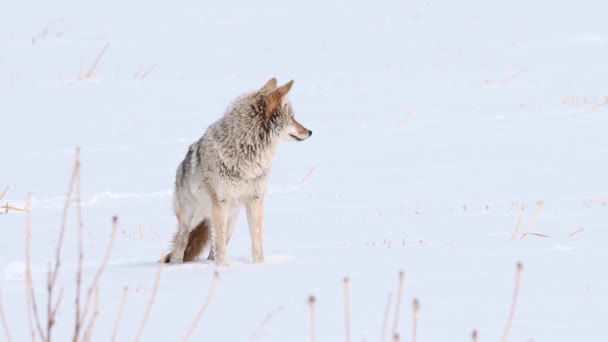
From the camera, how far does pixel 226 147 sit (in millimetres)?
7602

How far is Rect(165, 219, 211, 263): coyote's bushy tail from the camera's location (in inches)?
319

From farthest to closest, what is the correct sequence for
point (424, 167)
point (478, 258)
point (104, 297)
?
point (424, 167) < point (478, 258) < point (104, 297)

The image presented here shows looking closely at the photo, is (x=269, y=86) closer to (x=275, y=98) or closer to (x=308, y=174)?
(x=275, y=98)

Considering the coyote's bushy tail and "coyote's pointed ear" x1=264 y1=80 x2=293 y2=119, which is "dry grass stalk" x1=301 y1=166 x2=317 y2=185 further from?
"coyote's pointed ear" x1=264 y1=80 x2=293 y2=119

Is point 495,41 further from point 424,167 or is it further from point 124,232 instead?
point 124,232

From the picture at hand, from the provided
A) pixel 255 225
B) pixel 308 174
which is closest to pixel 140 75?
pixel 308 174

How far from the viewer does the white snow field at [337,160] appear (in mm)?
5141

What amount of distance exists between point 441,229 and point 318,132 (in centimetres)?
770

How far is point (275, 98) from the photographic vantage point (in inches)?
305

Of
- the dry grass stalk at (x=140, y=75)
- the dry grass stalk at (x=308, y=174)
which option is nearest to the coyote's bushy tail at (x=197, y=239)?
the dry grass stalk at (x=308, y=174)

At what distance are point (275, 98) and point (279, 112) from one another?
11cm

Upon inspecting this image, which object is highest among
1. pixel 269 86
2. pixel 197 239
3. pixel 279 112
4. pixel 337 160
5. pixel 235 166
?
pixel 337 160

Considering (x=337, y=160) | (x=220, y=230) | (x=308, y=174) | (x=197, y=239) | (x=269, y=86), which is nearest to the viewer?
(x=220, y=230)

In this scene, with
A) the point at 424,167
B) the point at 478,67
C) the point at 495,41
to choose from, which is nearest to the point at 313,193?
the point at 424,167
